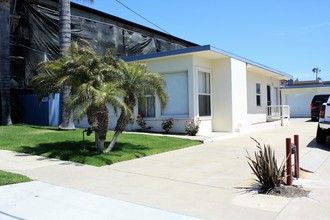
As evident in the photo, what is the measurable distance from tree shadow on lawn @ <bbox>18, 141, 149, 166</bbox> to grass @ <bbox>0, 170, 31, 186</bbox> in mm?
2091

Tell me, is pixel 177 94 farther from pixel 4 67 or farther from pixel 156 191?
pixel 156 191

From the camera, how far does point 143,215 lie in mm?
5277

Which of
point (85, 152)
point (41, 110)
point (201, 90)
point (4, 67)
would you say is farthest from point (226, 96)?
point (4, 67)

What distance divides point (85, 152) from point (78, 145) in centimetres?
129

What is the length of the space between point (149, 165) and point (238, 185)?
2.96 metres

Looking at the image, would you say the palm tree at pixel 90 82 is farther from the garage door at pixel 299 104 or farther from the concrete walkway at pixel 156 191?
the garage door at pixel 299 104

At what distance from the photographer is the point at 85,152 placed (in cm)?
1059

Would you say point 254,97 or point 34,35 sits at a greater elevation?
point 34,35

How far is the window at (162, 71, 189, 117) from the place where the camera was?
16.2m

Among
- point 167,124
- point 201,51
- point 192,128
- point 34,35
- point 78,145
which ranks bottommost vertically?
point 78,145

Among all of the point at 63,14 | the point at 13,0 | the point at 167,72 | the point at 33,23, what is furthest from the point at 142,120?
the point at 13,0

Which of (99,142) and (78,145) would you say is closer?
(99,142)

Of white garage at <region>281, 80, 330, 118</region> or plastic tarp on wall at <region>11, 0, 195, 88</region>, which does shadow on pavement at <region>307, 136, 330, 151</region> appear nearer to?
plastic tarp on wall at <region>11, 0, 195, 88</region>

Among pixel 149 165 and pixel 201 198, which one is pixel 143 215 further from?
pixel 149 165
